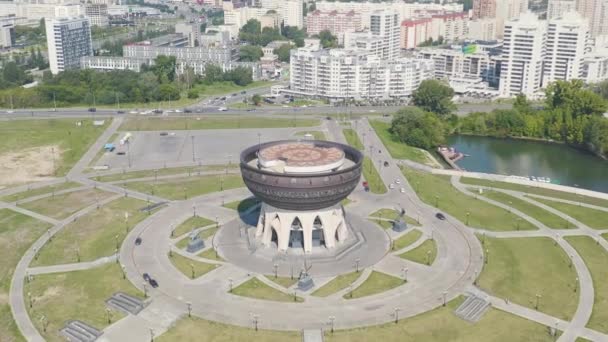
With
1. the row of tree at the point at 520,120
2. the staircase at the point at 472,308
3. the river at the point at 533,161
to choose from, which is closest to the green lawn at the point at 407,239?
the staircase at the point at 472,308

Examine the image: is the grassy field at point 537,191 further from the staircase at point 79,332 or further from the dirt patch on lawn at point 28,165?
the dirt patch on lawn at point 28,165

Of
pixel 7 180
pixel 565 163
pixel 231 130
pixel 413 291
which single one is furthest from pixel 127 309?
pixel 565 163

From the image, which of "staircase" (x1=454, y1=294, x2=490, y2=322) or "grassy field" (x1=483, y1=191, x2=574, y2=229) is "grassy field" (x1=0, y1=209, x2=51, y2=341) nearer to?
"staircase" (x1=454, y1=294, x2=490, y2=322)

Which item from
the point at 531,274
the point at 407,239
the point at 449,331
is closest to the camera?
the point at 449,331

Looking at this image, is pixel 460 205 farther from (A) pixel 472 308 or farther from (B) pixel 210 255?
(B) pixel 210 255

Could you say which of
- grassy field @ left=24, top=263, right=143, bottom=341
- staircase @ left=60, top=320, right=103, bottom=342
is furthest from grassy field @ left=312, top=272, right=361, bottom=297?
staircase @ left=60, top=320, right=103, bottom=342

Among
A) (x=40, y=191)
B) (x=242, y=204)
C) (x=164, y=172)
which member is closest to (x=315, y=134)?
(x=164, y=172)
